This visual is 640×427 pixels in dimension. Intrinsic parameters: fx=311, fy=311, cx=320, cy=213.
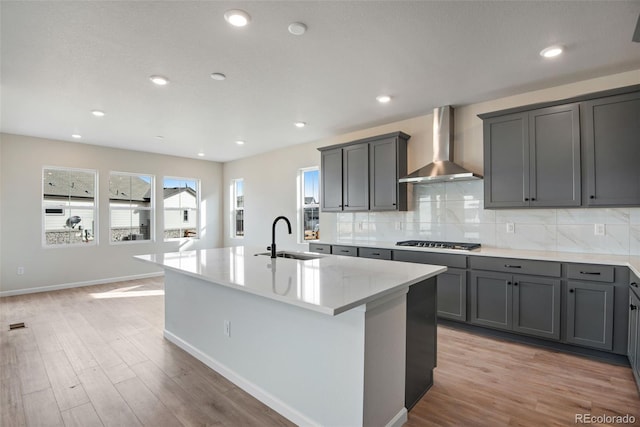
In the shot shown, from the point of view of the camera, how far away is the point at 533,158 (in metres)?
3.12

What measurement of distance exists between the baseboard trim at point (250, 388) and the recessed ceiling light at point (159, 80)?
2.50m

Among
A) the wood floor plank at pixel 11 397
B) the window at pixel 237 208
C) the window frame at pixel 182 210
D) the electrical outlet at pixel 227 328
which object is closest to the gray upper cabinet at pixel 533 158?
the electrical outlet at pixel 227 328

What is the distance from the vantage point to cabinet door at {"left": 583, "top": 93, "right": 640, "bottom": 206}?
A: 8.71 ft

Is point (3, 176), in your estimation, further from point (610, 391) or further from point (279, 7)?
point (610, 391)

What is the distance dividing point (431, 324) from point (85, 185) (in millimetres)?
6247

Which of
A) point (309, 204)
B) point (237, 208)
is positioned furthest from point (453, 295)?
point (237, 208)

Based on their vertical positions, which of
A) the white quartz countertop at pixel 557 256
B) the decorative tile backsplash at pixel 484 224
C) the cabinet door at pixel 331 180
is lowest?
the white quartz countertop at pixel 557 256

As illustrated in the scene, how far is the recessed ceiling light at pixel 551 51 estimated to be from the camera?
7.97 feet

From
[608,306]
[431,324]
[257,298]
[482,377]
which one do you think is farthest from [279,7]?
[608,306]

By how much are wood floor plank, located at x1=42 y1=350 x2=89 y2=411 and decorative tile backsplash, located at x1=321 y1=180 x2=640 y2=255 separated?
3.60 meters

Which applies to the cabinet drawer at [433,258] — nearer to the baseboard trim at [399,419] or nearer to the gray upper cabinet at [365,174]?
the gray upper cabinet at [365,174]

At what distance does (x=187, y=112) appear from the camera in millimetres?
3951

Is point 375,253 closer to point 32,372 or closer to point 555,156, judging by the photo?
point 555,156

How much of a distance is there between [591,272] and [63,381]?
438 cm
